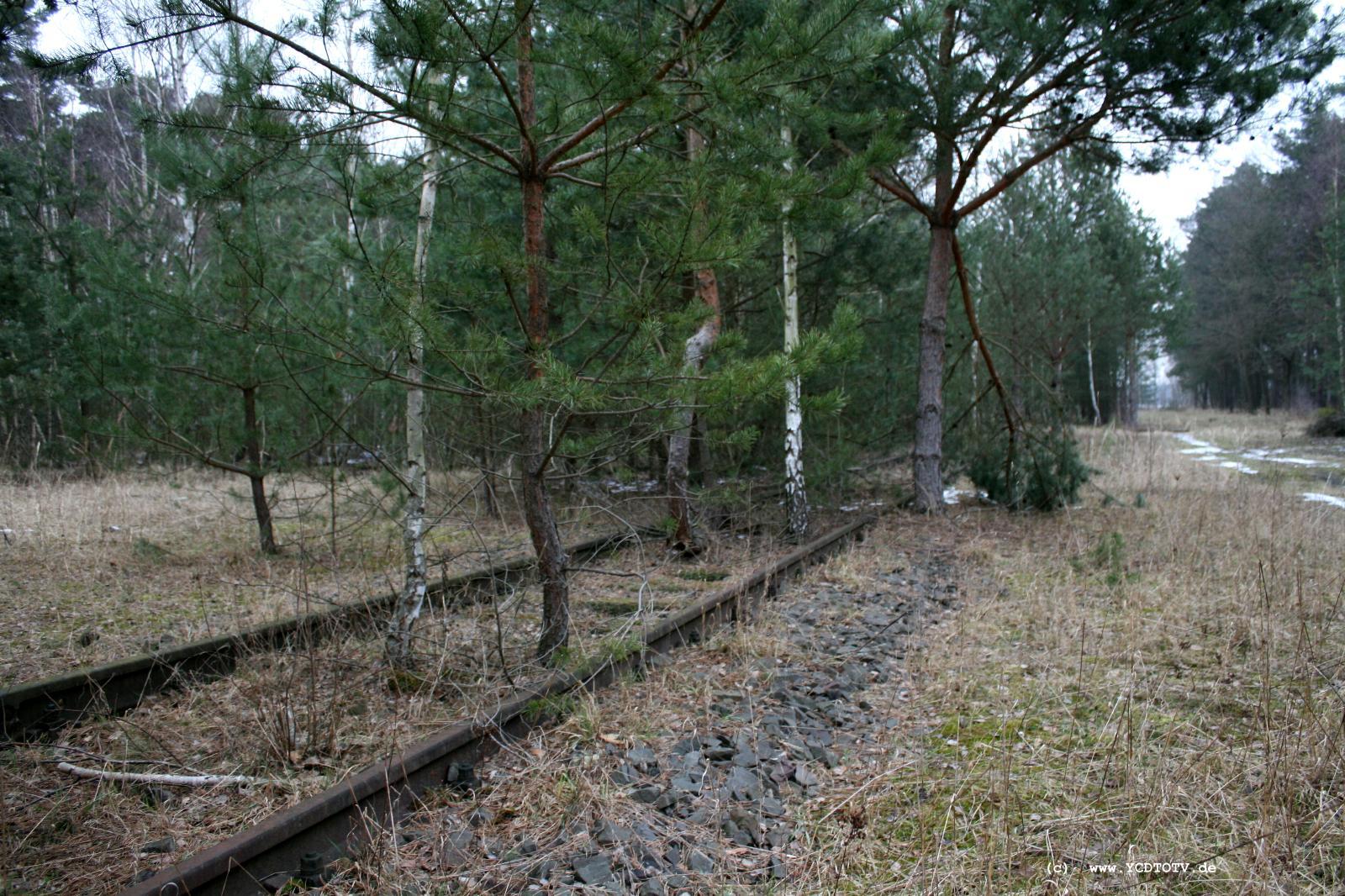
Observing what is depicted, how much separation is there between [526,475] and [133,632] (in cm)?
322

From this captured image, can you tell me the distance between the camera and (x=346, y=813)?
9.05 feet

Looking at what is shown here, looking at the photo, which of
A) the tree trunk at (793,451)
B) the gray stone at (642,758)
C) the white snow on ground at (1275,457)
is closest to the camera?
the gray stone at (642,758)

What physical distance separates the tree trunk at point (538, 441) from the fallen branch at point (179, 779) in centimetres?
149

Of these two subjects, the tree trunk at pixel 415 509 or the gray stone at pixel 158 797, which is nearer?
the gray stone at pixel 158 797

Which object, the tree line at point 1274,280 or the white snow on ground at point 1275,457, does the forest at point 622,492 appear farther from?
the tree line at point 1274,280

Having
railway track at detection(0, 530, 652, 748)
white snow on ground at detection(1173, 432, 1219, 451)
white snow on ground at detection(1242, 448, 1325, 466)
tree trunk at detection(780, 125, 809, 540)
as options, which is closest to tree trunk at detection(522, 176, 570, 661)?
railway track at detection(0, 530, 652, 748)

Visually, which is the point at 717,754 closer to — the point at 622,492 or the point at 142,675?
the point at 142,675

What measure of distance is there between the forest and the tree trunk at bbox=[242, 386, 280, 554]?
0.13ft

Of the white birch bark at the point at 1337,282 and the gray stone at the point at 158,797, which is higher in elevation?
the white birch bark at the point at 1337,282

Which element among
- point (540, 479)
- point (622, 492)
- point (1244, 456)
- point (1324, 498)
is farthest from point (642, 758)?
point (1244, 456)

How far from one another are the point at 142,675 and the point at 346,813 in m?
2.29

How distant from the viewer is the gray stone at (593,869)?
2490 mm

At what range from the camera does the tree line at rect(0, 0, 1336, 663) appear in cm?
351

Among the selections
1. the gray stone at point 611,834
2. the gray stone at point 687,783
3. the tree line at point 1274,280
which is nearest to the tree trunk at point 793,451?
the gray stone at point 687,783
